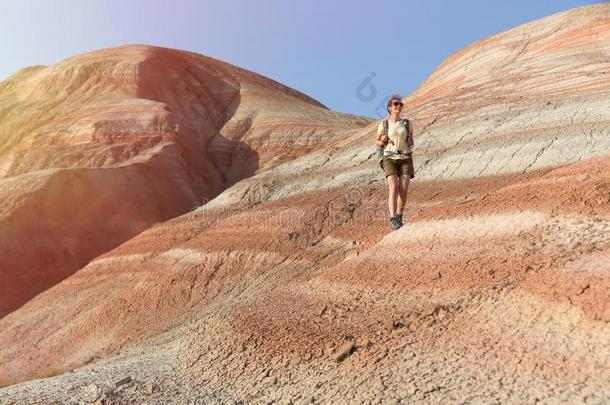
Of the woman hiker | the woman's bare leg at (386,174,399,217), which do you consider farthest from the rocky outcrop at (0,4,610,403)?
the woman hiker

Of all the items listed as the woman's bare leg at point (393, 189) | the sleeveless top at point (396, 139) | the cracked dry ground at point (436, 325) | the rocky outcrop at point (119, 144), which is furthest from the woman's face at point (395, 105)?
the rocky outcrop at point (119, 144)

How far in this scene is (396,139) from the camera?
22.1 feet

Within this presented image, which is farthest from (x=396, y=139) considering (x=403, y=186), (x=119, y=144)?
(x=119, y=144)

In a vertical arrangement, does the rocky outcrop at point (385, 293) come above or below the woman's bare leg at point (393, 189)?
below

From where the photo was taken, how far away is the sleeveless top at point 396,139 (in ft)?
22.0

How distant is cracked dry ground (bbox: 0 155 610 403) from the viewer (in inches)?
134

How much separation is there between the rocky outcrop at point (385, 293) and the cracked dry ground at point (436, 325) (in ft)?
0.06

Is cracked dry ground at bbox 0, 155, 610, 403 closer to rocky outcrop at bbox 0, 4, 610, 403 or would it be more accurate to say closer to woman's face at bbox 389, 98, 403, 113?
rocky outcrop at bbox 0, 4, 610, 403

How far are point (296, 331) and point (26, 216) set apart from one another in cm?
1878

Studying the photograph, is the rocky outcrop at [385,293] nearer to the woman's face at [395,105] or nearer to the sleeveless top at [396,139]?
the sleeveless top at [396,139]

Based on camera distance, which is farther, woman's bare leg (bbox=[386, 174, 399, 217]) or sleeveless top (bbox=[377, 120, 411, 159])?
woman's bare leg (bbox=[386, 174, 399, 217])

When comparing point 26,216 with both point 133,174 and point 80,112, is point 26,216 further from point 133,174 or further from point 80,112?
point 80,112

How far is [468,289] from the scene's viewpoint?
452 cm

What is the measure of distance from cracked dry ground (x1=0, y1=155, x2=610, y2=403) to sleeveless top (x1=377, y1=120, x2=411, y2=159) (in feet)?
3.19
